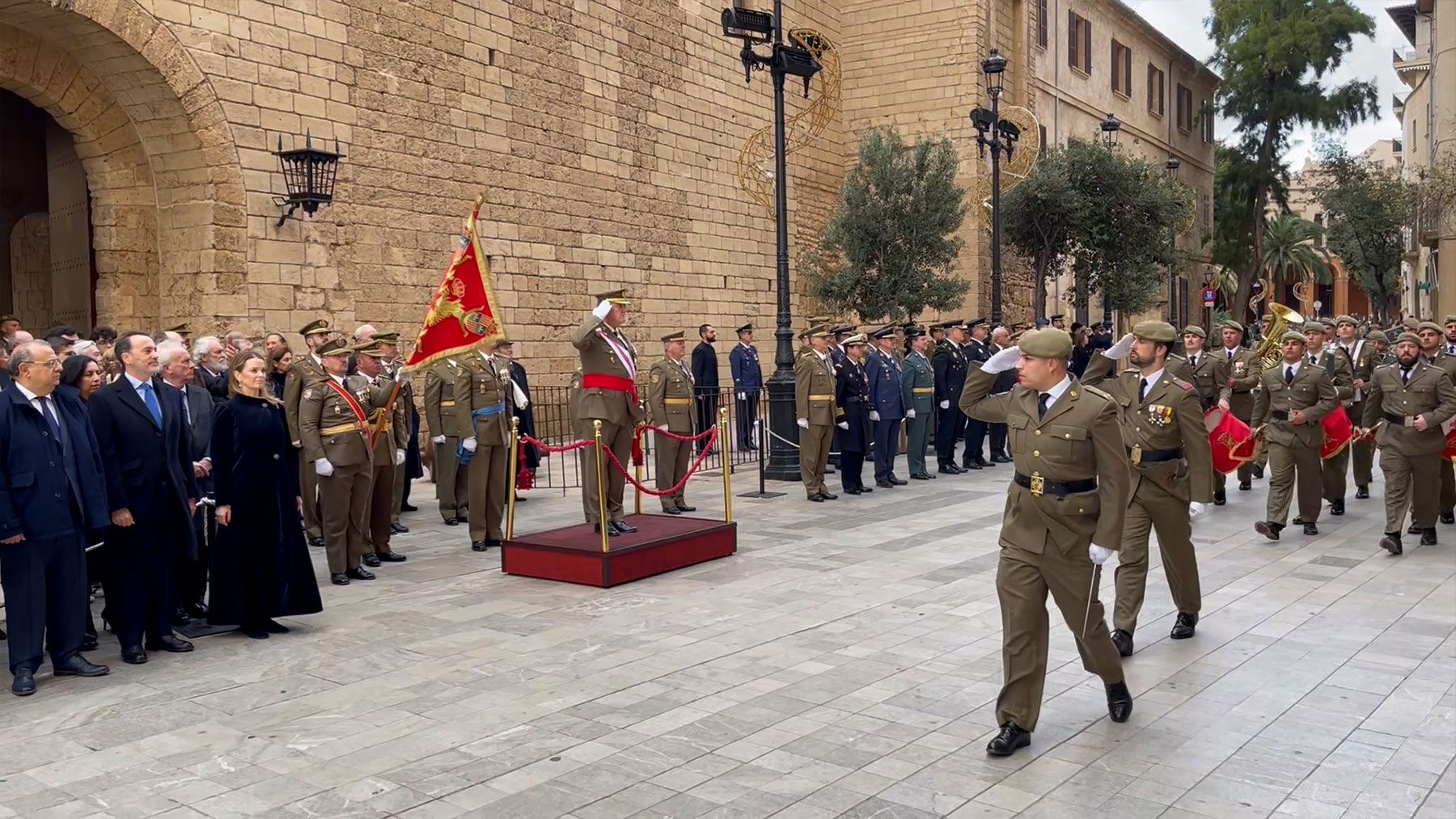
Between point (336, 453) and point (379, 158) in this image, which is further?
point (379, 158)

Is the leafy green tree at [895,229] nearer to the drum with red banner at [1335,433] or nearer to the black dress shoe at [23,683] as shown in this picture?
the drum with red banner at [1335,433]

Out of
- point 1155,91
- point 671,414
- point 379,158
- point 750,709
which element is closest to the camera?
point 750,709

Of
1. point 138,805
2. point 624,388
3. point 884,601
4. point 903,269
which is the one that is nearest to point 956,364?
point 903,269

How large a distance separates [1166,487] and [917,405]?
7.25 metres

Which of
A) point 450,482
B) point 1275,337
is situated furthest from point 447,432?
point 1275,337

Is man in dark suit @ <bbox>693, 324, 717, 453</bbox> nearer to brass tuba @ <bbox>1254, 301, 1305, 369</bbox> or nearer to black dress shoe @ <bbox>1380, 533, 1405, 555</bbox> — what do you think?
brass tuba @ <bbox>1254, 301, 1305, 369</bbox>

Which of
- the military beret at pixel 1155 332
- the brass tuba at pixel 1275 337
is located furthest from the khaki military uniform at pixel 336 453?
the brass tuba at pixel 1275 337

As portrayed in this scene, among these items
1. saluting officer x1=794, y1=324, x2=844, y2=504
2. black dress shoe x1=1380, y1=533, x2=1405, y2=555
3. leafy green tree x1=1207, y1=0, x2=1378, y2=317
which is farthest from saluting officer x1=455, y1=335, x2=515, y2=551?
leafy green tree x1=1207, y1=0, x2=1378, y2=317

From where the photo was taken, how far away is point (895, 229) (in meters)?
19.7

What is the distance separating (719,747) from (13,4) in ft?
34.1

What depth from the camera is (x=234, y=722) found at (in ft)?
16.5

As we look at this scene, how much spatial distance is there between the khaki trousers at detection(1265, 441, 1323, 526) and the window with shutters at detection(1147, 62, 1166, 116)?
31984 mm

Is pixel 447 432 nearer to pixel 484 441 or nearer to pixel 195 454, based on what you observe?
pixel 484 441

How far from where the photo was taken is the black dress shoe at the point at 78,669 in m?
5.82
